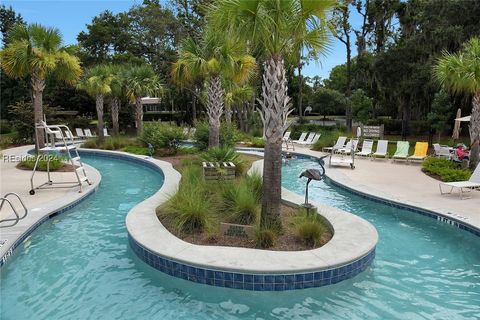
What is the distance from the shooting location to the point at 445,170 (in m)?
12.0

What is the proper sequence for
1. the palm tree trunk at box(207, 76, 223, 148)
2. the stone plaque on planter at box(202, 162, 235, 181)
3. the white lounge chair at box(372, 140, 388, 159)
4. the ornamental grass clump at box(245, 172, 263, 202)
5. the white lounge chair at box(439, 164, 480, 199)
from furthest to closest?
the white lounge chair at box(372, 140, 388, 159)
the palm tree trunk at box(207, 76, 223, 148)
the stone plaque on planter at box(202, 162, 235, 181)
the white lounge chair at box(439, 164, 480, 199)
the ornamental grass clump at box(245, 172, 263, 202)

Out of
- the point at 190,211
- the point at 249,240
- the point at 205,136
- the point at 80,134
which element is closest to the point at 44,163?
the point at 205,136

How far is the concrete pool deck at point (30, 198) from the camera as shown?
6.65m

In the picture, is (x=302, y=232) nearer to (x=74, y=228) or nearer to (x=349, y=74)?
(x=74, y=228)

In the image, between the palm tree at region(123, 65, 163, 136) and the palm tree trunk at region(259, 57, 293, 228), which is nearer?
the palm tree trunk at region(259, 57, 293, 228)

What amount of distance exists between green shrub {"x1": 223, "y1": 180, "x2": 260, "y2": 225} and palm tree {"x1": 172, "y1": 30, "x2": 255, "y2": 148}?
5.59 metres

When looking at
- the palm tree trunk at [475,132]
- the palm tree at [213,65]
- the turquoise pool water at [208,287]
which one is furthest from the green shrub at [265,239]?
the palm tree trunk at [475,132]

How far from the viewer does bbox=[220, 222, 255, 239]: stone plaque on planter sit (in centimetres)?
636

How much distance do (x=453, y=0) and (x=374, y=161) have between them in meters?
10.3

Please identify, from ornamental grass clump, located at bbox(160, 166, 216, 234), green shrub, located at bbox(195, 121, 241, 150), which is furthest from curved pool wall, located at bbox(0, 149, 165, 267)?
ornamental grass clump, located at bbox(160, 166, 216, 234)

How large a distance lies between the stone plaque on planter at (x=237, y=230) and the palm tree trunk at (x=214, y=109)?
23.3ft

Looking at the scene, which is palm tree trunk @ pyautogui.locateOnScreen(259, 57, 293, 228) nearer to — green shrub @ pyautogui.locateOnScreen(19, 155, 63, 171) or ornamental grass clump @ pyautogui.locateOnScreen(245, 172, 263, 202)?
ornamental grass clump @ pyautogui.locateOnScreen(245, 172, 263, 202)

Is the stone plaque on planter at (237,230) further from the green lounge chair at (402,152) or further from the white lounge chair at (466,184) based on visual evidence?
the green lounge chair at (402,152)

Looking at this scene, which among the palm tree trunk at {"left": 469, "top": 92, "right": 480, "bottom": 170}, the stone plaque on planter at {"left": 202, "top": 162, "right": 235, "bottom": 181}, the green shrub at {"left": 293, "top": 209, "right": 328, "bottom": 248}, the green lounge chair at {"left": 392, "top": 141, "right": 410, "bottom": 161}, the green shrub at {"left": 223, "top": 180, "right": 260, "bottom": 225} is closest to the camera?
the green shrub at {"left": 293, "top": 209, "right": 328, "bottom": 248}
